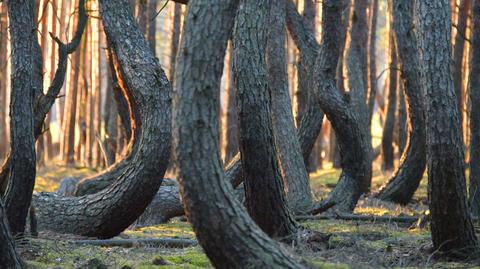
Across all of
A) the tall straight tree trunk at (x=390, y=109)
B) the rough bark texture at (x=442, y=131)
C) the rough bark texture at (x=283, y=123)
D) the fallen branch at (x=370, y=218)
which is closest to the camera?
the rough bark texture at (x=442, y=131)

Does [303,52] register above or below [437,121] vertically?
above

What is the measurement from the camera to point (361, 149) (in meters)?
12.2

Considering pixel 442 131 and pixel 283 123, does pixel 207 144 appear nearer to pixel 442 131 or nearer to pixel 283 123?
pixel 442 131

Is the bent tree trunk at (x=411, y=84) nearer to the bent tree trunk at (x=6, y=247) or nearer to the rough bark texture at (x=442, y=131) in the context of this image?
the rough bark texture at (x=442, y=131)

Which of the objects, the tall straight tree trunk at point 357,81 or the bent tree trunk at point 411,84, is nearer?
the bent tree trunk at point 411,84

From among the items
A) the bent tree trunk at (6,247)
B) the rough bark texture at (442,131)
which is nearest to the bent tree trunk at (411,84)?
the rough bark texture at (442,131)

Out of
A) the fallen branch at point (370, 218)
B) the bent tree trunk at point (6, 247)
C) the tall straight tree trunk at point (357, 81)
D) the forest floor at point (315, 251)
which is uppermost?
the tall straight tree trunk at point (357, 81)

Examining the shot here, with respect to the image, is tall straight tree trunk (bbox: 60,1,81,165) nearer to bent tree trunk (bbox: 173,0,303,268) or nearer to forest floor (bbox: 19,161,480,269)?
forest floor (bbox: 19,161,480,269)

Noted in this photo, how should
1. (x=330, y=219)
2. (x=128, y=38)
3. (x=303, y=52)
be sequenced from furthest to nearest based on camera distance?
(x=303, y=52), (x=330, y=219), (x=128, y=38)

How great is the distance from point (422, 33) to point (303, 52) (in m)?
6.02

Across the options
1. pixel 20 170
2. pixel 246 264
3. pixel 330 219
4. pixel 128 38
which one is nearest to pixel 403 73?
pixel 330 219

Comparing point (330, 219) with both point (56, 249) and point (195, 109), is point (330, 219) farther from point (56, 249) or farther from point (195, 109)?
point (195, 109)

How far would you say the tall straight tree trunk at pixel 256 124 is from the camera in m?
7.56

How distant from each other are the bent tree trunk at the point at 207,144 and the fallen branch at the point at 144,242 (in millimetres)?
3340
